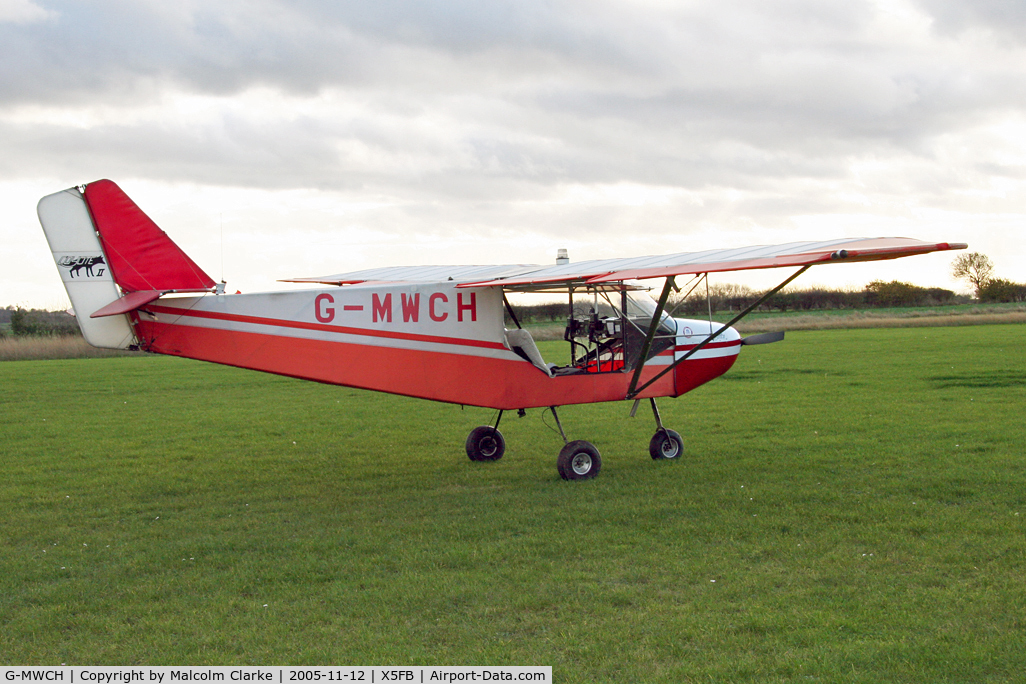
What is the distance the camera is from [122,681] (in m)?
4.50

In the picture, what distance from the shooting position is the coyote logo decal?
8695 mm

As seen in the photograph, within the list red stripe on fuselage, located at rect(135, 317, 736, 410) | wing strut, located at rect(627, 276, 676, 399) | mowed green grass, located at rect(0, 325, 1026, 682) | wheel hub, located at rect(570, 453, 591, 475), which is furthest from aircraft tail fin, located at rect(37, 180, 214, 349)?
wing strut, located at rect(627, 276, 676, 399)

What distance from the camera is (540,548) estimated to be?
268 inches

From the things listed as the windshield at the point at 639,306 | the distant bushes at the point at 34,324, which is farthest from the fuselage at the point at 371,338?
the distant bushes at the point at 34,324

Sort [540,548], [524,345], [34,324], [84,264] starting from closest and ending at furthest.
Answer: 1. [540,548]
2. [84,264]
3. [524,345]
4. [34,324]

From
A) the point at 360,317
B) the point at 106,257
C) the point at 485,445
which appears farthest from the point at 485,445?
the point at 106,257

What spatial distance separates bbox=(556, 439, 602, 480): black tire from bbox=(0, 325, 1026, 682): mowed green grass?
0.39 m

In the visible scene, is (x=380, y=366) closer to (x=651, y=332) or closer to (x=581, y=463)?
(x=581, y=463)

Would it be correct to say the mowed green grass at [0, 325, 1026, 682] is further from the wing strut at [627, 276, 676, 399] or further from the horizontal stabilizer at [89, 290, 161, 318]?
the horizontal stabilizer at [89, 290, 161, 318]

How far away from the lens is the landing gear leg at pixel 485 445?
11258 millimetres

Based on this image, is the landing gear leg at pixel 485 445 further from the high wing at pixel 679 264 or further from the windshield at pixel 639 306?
the windshield at pixel 639 306

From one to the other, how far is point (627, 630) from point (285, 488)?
5.82 meters

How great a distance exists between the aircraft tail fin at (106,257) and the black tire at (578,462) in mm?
4514

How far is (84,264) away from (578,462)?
19.6ft
